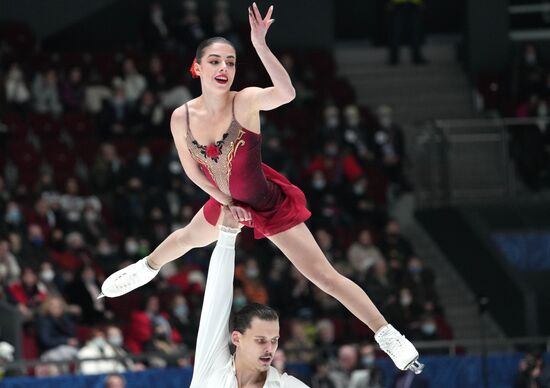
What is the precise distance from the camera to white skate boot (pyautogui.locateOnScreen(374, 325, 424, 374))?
574 cm

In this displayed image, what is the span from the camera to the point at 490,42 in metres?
19.6

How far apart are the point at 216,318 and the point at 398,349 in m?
1.21

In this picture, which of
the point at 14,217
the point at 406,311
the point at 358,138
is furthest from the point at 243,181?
the point at 358,138

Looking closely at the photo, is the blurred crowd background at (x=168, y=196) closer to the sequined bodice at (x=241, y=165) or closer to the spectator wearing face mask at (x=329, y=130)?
the spectator wearing face mask at (x=329, y=130)

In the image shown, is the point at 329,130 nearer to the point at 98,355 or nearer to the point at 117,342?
the point at 117,342

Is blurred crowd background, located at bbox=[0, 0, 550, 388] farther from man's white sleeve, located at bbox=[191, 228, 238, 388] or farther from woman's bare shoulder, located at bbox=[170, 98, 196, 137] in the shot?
man's white sleeve, located at bbox=[191, 228, 238, 388]

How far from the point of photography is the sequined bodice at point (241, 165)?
19.7 feet

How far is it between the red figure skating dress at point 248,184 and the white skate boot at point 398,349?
0.66m

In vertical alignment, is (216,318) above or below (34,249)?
above

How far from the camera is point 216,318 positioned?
16.0 ft

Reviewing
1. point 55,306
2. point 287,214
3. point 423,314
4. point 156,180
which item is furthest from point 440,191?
point 287,214

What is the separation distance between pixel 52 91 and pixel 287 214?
10.1 metres

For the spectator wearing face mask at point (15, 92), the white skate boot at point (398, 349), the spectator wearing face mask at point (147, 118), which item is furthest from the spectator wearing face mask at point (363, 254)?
the white skate boot at point (398, 349)

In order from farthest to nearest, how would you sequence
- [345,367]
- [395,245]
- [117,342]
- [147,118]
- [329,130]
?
[329,130] < [147,118] < [395,245] < [117,342] < [345,367]
